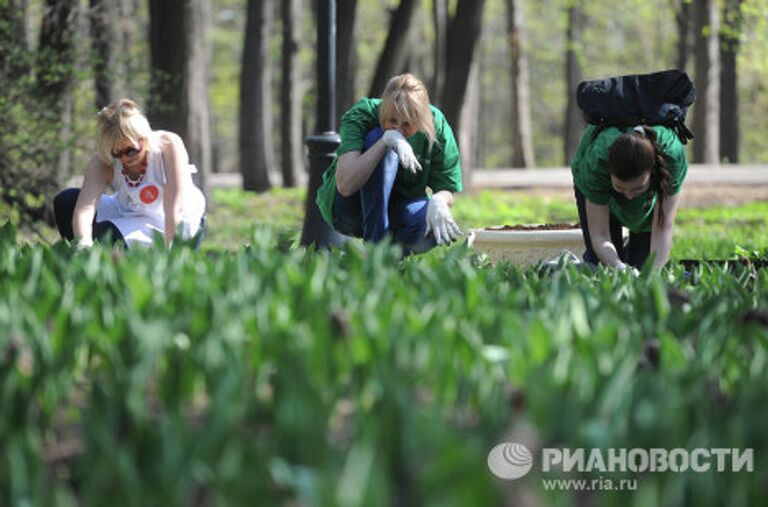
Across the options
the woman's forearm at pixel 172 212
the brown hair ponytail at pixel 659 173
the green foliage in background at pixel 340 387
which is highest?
the brown hair ponytail at pixel 659 173

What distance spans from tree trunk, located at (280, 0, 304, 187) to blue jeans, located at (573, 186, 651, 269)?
16988 millimetres

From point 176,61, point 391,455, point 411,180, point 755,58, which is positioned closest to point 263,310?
point 391,455

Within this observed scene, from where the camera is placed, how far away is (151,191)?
733 centimetres

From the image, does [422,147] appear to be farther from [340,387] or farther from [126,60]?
[126,60]

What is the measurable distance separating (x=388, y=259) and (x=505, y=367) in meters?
1.39

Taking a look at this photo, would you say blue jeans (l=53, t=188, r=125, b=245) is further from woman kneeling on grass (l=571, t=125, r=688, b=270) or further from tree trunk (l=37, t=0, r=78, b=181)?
tree trunk (l=37, t=0, r=78, b=181)

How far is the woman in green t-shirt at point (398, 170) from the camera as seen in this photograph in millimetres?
6922

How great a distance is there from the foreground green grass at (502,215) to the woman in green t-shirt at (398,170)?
4219 mm

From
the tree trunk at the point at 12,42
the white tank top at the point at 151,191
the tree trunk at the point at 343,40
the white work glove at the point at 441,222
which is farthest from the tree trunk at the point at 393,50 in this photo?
the white work glove at the point at 441,222

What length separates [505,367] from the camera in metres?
2.66

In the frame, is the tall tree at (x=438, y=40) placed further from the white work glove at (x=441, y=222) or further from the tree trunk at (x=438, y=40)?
the white work glove at (x=441, y=222)

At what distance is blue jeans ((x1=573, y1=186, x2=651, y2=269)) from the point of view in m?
7.46

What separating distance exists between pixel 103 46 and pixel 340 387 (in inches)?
492

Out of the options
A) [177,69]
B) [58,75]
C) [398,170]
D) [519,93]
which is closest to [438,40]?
[519,93]
